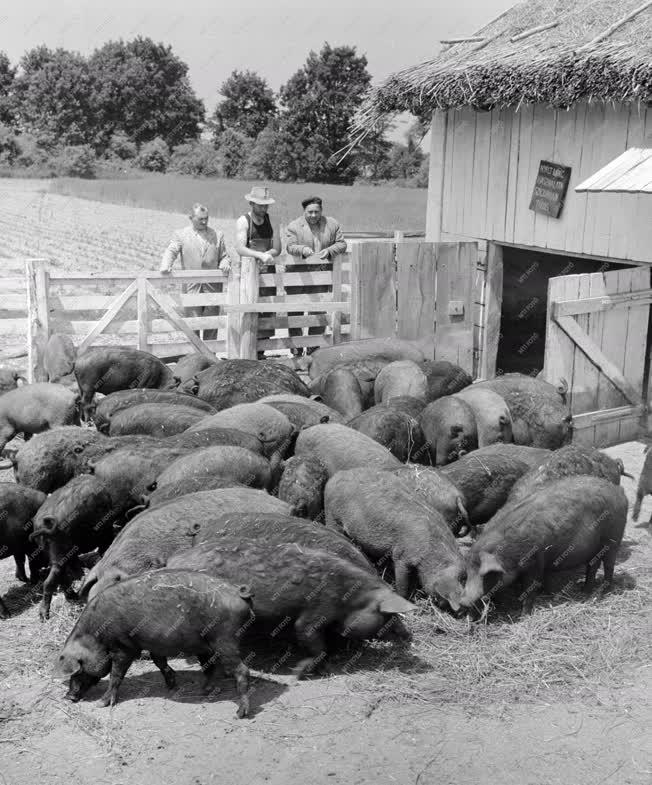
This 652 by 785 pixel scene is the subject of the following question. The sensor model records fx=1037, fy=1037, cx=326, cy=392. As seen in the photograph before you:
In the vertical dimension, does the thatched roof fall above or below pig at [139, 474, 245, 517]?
above

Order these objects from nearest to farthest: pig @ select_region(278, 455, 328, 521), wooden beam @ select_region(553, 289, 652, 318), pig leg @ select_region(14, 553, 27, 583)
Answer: pig leg @ select_region(14, 553, 27, 583) → pig @ select_region(278, 455, 328, 521) → wooden beam @ select_region(553, 289, 652, 318)

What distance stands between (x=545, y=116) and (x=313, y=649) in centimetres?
743

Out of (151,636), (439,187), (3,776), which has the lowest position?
(3,776)

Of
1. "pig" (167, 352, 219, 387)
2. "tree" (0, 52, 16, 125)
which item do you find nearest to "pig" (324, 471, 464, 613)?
"pig" (167, 352, 219, 387)

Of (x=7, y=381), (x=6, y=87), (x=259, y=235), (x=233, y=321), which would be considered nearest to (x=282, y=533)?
(x=7, y=381)

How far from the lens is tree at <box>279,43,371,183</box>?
54.7m

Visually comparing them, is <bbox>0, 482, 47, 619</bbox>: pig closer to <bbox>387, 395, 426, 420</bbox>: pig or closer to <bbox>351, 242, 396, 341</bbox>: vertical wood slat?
<bbox>387, 395, 426, 420</bbox>: pig

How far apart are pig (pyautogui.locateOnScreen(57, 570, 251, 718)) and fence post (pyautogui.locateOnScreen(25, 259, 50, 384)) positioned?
21.3ft

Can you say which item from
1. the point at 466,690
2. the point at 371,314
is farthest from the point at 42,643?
the point at 371,314

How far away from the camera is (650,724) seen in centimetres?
535

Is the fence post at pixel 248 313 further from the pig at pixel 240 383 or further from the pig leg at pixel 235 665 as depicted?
the pig leg at pixel 235 665

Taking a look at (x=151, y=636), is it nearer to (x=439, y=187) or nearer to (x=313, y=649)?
(x=313, y=649)

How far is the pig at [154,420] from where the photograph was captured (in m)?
8.91

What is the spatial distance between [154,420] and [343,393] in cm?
206
